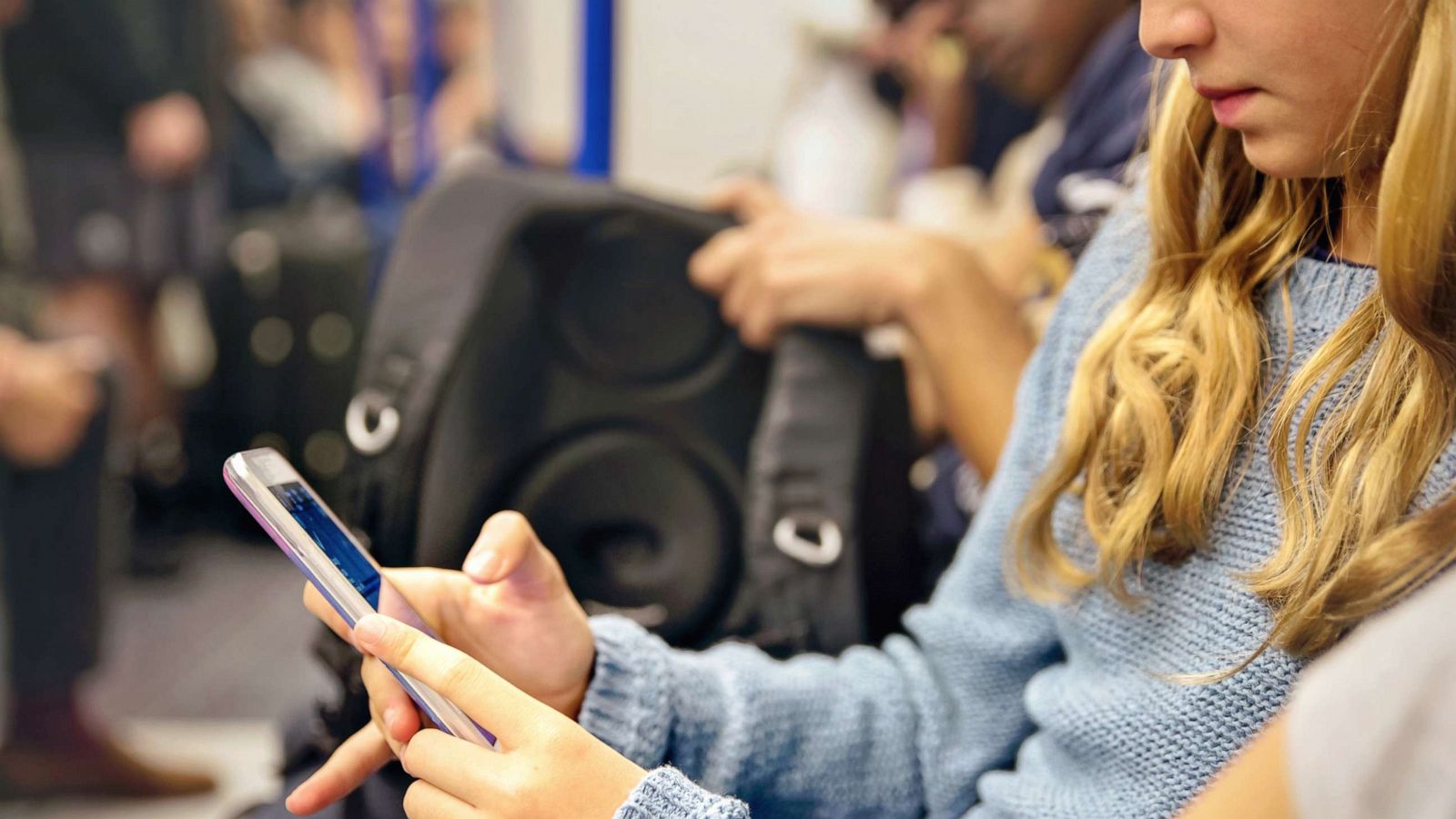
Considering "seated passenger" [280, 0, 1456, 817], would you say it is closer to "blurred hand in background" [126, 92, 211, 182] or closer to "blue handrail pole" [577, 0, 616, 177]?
"blue handrail pole" [577, 0, 616, 177]

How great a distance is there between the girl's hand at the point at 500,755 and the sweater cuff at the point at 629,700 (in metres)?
0.07

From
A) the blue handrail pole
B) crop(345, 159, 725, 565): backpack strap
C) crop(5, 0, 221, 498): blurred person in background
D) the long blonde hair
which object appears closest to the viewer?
the long blonde hair

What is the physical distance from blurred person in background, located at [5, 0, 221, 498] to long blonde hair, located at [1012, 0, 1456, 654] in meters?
1.76

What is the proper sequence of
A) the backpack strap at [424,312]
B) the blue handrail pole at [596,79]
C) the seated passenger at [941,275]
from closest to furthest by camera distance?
the backpack strap at [424,312] → the seated passenger at [941,275] → the blue handrail pole at [596,79]

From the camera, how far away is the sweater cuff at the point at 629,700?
556mm

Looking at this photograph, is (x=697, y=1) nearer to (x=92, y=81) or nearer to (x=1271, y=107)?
(x=92, y=81)

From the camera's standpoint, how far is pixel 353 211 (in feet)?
8.24

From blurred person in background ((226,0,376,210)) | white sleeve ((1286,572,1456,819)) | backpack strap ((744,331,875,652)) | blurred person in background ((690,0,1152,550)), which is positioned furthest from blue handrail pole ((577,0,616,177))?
blurred person in background ((226,0,376,210))

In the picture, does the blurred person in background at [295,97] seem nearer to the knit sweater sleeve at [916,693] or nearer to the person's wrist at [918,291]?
the person's wrist at [918,291]

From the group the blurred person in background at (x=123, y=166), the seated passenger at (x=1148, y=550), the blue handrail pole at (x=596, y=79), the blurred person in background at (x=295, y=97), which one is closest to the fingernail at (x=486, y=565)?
the seated passenger at (x=1148, y=550)

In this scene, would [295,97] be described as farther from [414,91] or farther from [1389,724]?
[1389,724]

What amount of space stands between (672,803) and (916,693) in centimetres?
24

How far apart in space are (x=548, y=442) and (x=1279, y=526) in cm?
48

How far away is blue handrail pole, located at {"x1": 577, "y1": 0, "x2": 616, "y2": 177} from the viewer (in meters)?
1.22
